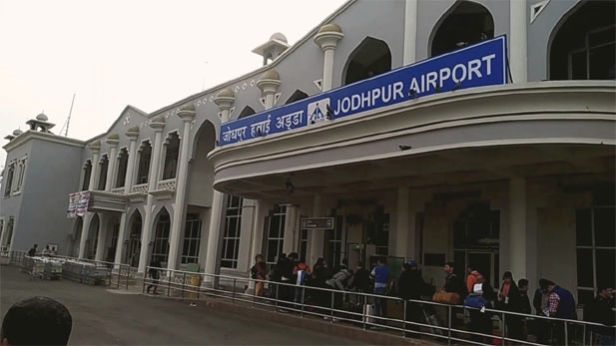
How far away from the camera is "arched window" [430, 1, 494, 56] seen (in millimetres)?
12648

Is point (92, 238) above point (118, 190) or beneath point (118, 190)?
beneath

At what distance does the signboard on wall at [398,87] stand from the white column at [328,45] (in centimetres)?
272

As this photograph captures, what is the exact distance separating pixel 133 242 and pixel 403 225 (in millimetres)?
19153

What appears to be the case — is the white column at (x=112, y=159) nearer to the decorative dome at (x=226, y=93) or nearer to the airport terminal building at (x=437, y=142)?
the airport terminal building at (x=437, y=142)

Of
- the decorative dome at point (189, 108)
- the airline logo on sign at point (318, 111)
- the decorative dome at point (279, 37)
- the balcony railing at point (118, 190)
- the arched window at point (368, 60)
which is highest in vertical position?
the decorative dome at point (279, 37)

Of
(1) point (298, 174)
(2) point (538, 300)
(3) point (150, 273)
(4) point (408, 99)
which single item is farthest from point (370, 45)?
(3) point (150, 273)

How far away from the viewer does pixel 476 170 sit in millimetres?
10664

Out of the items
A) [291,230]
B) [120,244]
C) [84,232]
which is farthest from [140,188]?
[291,230]

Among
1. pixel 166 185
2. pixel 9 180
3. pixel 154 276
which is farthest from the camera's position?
pixel 9 180

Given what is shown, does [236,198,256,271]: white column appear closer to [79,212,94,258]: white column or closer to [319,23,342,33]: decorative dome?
[319,23,342,33]: decorative dome

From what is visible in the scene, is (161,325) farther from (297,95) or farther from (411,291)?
(297,95)

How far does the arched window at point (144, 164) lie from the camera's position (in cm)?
2646

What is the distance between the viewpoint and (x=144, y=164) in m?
27.7

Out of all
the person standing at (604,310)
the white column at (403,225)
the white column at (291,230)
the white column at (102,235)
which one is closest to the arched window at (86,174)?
the white column at (102,235)
